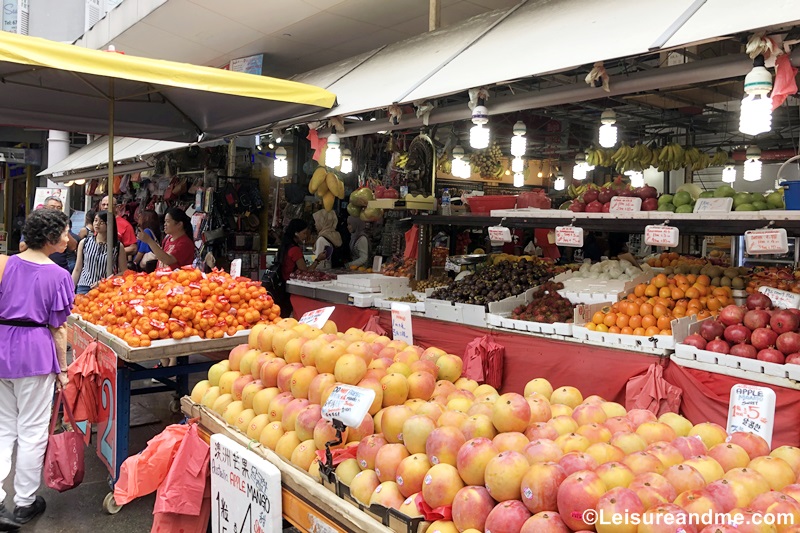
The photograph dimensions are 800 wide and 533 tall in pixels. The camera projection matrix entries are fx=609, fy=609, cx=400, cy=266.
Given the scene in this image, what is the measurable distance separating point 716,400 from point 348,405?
8.29ft

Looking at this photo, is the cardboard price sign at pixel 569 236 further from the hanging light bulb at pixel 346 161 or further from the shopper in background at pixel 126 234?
the shopper in background at pixel 126 234

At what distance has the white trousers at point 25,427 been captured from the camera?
376cm

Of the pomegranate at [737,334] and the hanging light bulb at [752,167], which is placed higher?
the hanging light bulb at [752,167]

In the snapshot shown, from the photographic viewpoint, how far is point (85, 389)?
421 centimetres

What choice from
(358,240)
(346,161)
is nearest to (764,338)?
(346,161)

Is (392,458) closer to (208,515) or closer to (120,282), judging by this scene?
(208,515)

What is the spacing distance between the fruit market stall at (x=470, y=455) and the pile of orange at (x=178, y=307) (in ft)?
5.01

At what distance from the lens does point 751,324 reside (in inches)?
144

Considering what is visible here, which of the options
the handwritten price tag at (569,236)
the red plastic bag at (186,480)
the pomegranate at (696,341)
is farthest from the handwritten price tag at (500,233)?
the red plastic bag at (186,480)

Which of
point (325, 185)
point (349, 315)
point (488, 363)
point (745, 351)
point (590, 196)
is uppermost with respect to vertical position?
point (325, 185)

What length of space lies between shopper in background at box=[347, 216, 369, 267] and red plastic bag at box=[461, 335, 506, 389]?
171 inches

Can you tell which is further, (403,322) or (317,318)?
(403,322)

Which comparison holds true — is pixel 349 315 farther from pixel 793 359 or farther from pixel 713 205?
pixel 793 359

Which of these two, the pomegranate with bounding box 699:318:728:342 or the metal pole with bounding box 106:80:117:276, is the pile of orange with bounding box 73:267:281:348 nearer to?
the metal pole with bounding box 106:80:117:276
